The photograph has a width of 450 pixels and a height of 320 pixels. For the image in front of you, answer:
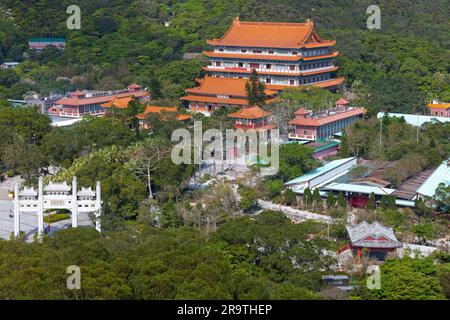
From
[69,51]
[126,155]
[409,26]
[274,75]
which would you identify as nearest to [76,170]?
[126,155]

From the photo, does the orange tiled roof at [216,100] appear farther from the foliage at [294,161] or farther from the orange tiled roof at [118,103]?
the foliage at [294,161]

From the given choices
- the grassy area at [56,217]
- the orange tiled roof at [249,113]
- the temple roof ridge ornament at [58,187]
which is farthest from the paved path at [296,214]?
the orange tiled roof at [249,113]

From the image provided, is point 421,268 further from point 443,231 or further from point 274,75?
point 274,75

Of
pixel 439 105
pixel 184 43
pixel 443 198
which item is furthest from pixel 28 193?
pixel 184 43

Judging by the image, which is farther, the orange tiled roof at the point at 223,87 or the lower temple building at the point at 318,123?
the orange tiled roof at the point at 223,87

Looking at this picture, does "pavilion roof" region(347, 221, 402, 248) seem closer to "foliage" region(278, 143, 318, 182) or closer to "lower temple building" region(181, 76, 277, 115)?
"foliage" region(278, 143, 318, 182)
